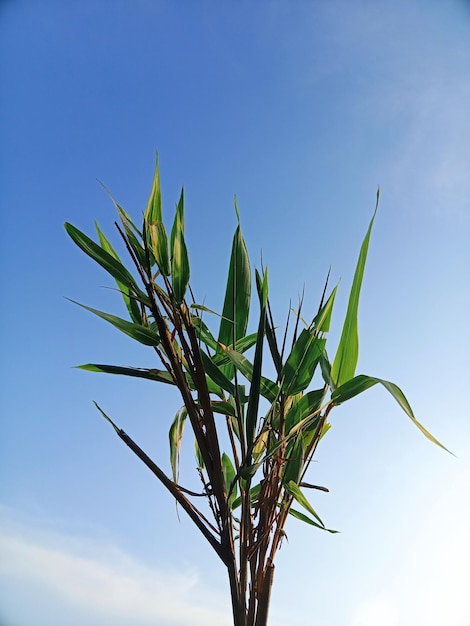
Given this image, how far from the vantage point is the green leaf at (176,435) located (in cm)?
85

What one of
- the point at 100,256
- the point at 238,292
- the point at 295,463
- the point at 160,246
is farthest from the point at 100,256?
the point at 295,463

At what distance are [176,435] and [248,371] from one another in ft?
0.76

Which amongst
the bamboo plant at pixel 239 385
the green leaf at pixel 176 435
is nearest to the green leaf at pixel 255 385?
the bamboo plant at pixel 239 385

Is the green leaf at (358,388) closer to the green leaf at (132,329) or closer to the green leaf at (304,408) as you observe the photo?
the green leaf at (304,408)

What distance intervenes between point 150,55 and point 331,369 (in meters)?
1.17

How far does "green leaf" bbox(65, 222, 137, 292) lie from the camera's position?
2.56 feet

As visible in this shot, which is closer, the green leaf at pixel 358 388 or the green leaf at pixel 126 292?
the green leaf at pixel 358 388

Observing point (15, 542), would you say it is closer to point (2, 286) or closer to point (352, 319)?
point (2, 286)

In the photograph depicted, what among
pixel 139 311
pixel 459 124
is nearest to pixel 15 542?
pixel 139 311

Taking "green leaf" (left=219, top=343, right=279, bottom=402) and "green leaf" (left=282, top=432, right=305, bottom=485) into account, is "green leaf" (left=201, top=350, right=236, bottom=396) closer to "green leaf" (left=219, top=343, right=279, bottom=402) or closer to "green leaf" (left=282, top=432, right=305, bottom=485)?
"green leaf" (left=219, top=343, right=279, bottom=402)

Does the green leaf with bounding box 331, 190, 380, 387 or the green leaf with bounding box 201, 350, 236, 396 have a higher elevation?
the green leaf with bounding box 331, 190, 380, 387

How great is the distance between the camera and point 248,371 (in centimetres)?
73

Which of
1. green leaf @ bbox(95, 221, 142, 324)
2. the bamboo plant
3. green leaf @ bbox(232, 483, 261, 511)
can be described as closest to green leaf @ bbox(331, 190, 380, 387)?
the bamboo plant

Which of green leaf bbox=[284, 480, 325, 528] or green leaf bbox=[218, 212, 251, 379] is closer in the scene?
green leaf bbox=[284, 480, 325, 528]
